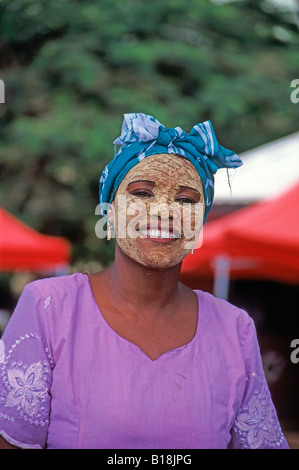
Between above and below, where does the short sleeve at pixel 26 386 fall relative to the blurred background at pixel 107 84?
below

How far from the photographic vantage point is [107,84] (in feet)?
34.4

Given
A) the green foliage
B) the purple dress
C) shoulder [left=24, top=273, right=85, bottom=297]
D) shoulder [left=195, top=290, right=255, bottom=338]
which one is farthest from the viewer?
the green foliage

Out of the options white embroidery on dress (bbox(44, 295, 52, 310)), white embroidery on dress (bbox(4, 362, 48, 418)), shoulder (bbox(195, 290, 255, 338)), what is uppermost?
white embroidery on dress (bbox(44, 295, 52, 310))

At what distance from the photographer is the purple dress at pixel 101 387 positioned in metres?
1.60

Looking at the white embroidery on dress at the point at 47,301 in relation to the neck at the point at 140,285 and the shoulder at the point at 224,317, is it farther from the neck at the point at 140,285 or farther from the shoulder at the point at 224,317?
the shoulder at the point at 224,317

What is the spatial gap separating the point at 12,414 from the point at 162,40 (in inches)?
391

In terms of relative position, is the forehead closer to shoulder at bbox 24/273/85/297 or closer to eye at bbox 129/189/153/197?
eye at bbox 129/189/153/197

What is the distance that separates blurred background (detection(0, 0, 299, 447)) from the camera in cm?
1022

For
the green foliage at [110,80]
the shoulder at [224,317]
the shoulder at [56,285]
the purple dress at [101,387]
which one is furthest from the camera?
Answer: the green foliage at [110,80]

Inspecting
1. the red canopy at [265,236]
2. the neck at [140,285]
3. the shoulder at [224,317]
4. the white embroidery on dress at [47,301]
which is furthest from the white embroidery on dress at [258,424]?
the red canopy at [265,236]

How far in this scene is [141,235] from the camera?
174 cm

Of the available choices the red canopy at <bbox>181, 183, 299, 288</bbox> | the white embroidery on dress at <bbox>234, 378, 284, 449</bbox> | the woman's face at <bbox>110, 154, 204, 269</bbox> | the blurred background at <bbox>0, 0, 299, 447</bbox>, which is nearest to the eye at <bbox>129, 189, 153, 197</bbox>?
the woman's face at <bbox>110, 154, 204, 269</bbox>

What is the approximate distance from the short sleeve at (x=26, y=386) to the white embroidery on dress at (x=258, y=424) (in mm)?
514
